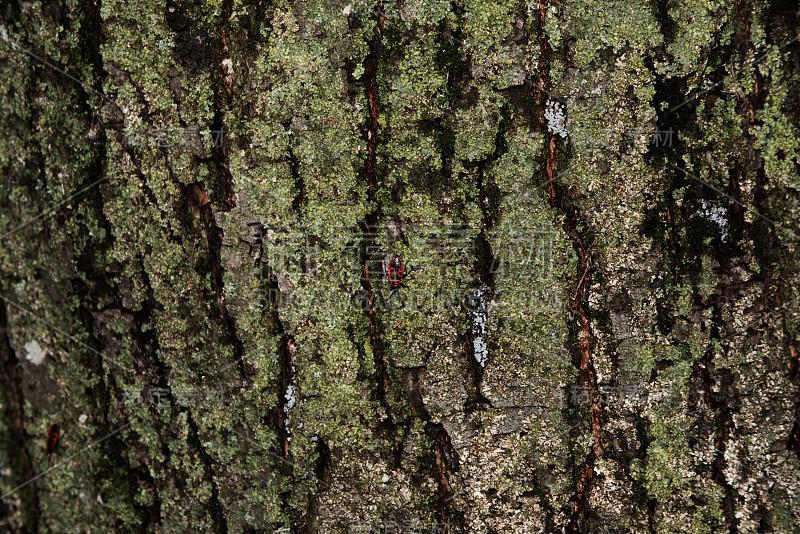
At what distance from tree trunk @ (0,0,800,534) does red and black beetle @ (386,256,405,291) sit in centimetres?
2

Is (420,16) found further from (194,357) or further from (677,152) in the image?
(194,357)

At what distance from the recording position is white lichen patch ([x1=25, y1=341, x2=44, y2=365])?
5.05 ft

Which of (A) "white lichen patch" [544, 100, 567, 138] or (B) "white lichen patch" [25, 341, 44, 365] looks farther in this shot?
(B) "white lichen patch" [25, 341, 44, 365]

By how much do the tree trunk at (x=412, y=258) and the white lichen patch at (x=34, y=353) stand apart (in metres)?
0.01

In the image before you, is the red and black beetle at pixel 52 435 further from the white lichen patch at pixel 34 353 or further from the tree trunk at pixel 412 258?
the white lichen patch at pixel 34 353

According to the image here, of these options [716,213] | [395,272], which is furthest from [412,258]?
[716,213]

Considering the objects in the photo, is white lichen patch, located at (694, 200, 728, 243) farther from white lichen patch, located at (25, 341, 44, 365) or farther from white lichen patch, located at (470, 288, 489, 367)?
white lichen patch, located at (25, 341, 44, 365)

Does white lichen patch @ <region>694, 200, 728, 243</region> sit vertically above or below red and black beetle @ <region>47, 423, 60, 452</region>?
above

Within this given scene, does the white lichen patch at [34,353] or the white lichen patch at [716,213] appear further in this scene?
the white lichen patch at [34,353]

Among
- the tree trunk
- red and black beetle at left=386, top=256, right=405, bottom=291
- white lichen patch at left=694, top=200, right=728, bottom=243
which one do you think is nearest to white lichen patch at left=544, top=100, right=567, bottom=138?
the tree trunk

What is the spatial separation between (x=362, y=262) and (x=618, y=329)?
0.78 m

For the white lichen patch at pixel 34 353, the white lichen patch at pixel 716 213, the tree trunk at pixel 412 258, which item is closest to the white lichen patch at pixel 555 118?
the tree trunk at pixel 412 258

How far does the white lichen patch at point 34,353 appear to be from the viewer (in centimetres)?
154

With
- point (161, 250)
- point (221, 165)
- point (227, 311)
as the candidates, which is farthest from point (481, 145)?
point (161, 250)
